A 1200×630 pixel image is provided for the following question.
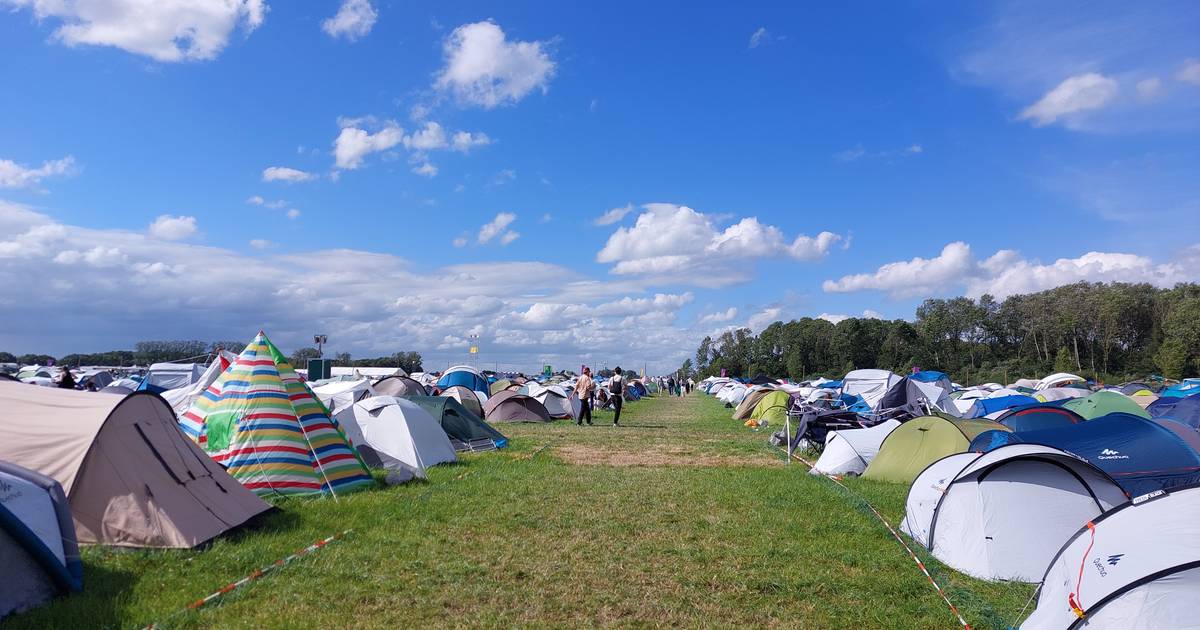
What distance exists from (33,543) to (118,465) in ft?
6.63

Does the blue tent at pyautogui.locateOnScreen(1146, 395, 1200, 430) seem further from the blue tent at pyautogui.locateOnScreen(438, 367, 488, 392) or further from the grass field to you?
the blue tent at pyautogui.locateOnScreen(438, 367, 488, 392)

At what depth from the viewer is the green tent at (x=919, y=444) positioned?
41.0 feet

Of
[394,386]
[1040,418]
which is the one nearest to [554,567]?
[1040,418]

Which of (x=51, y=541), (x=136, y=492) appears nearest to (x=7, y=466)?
(x=51, y=541)

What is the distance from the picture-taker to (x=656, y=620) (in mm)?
5887

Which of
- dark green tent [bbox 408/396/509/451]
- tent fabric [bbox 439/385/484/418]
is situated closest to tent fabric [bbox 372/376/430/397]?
tent fabric [bbox 439/385/484/418]

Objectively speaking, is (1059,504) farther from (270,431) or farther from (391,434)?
(391,434)

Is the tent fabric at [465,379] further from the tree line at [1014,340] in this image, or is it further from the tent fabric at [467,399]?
the tree line at [1014,340]

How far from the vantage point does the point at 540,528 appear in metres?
8.88

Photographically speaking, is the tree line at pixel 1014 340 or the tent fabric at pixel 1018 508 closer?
the tent fabric at pixel 1018 508

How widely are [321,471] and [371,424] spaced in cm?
324

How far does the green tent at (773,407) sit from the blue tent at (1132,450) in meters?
15.5

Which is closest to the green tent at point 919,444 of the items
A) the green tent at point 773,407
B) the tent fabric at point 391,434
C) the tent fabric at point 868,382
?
the tent fabric at point 391,434

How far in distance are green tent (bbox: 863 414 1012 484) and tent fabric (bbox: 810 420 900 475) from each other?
41 centimetres
